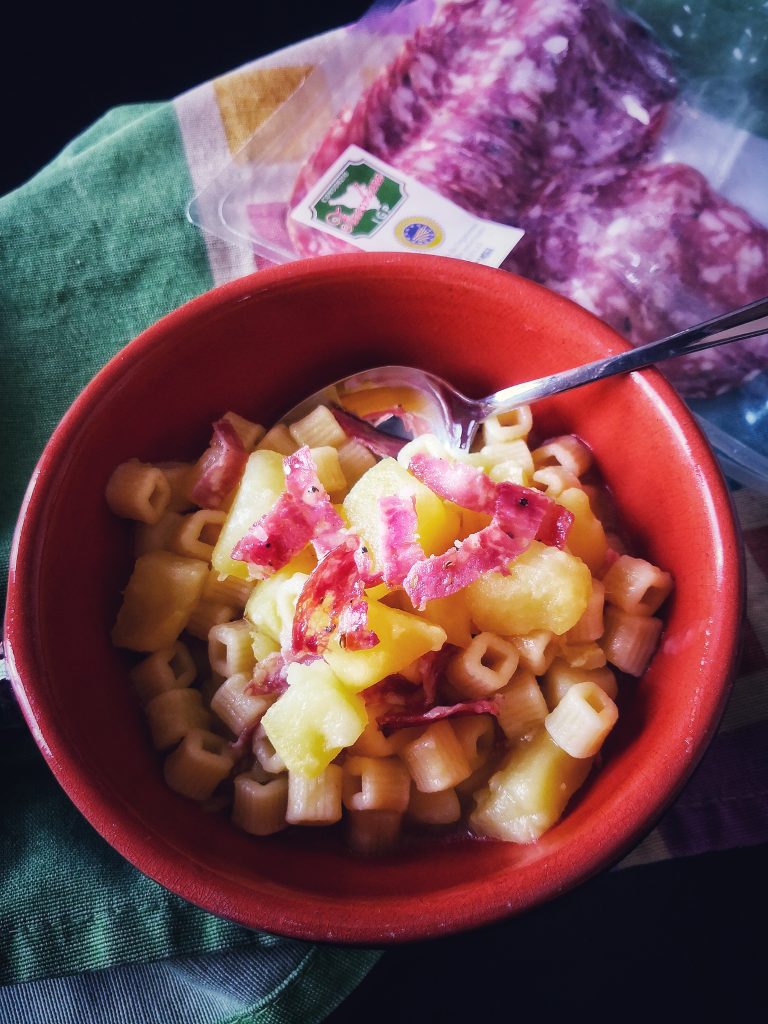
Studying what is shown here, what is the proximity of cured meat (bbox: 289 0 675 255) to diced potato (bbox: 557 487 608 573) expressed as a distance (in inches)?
28.6

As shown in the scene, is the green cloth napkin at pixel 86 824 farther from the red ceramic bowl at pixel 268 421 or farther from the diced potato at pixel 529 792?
the diced potato at pixel 529 792

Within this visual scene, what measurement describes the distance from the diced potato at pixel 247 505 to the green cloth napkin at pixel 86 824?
0.37 metres

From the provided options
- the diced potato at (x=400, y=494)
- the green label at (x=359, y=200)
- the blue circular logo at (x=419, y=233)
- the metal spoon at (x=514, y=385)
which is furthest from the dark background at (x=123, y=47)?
the diced potato at (x=400, y=494)

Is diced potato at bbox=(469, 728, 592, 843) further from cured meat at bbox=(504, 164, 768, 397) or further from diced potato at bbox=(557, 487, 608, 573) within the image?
cured meat at bbox=(504, 164, 768, 397)

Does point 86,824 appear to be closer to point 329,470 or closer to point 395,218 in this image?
point 329,470

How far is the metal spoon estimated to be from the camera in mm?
1166

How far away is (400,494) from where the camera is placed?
112cm

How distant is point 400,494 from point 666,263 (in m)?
0.82

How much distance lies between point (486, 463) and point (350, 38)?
1065 millimetres

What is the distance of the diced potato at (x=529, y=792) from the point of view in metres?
1.08

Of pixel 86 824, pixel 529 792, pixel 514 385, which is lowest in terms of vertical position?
pixel 86 824

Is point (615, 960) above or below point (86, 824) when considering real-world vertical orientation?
below

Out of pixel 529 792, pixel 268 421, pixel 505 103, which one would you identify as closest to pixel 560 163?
pixel 505 103

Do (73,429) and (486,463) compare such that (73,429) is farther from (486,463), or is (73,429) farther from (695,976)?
(695,976)
